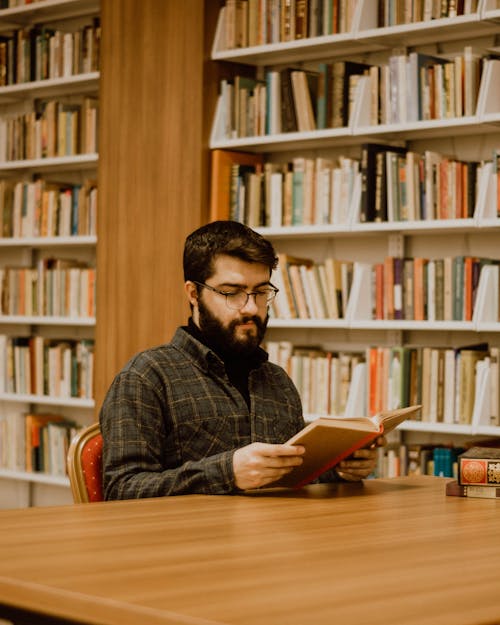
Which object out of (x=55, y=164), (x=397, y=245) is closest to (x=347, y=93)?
(x=397, y=245)

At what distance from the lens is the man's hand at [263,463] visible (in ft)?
6.93

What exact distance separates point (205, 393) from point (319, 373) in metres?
1.87

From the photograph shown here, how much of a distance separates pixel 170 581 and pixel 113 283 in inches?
138

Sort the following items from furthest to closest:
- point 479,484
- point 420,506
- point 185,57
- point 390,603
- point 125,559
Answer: point 185,57
point 479,484
point 420,506
point 125,559
point 390,603

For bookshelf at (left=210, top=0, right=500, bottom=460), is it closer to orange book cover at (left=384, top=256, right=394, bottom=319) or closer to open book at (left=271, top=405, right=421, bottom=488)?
orange book cover at (left=384, top=256, right=394, bottom=319)

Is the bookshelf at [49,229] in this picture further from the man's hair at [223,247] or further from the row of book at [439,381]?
the man's hair at [223,247]

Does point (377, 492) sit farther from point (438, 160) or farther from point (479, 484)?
point (438, 160)

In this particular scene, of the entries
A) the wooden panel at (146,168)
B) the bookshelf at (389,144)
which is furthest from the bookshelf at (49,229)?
the bookshelf at (389,144)

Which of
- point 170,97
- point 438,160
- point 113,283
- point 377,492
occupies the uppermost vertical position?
point 170,97

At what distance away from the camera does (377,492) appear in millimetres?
2363

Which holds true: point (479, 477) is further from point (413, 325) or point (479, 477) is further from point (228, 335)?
point (413, 325)

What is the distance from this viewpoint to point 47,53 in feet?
17.2

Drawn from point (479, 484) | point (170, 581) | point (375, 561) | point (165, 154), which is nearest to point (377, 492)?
point (479, 484)

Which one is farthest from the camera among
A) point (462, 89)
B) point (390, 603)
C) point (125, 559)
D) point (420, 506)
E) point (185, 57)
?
point (185, 57)
